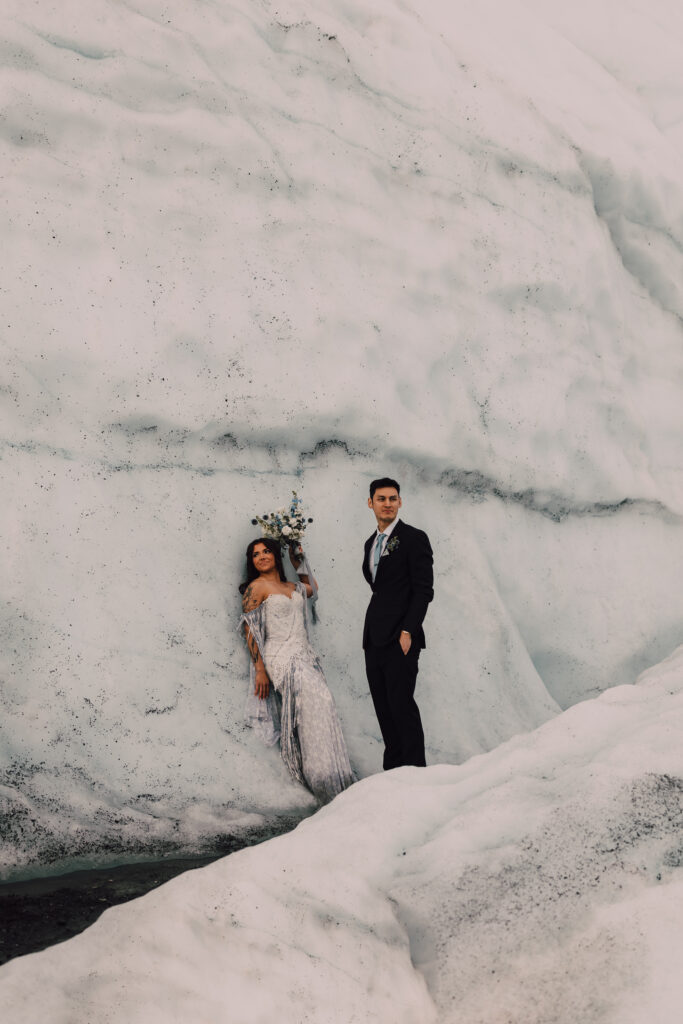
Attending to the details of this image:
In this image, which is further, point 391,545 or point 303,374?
point 303,374

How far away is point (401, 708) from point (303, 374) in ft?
5.53

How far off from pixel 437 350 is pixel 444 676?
1713 mm

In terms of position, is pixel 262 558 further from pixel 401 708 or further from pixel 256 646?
→ pixel 401 708

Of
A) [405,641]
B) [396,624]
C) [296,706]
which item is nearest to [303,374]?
[396,624]

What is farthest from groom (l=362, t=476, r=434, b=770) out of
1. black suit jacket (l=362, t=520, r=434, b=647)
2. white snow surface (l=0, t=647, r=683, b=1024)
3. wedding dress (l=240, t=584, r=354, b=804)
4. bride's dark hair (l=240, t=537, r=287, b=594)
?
white snow surface (l=0, t=647, r=683, b=1024)

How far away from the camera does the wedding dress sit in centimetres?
425

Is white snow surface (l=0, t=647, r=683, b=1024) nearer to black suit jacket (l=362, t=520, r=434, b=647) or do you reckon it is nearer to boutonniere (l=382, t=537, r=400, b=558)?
black suit jacket (l=362, t=520, r=434, b=647)

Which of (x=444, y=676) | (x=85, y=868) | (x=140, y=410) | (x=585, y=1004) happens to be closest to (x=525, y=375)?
(x=444, y=676)

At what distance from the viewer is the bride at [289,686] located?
426 centimetres

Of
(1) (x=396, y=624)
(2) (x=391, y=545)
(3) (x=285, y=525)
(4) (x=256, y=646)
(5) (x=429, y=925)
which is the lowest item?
(4) (x=256, y=646)

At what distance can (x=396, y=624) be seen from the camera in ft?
14.0

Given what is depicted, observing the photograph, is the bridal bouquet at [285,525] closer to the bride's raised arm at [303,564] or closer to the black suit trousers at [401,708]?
the bride's raised arm at [303,564]

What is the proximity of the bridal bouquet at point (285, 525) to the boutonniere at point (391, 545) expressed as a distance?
0.44 meters

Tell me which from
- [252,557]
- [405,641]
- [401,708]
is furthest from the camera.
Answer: [252,557]
